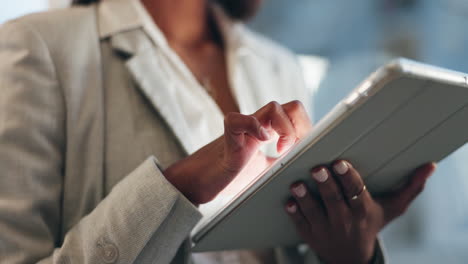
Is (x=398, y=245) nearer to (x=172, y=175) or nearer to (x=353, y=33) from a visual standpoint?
(x=353, y=33)

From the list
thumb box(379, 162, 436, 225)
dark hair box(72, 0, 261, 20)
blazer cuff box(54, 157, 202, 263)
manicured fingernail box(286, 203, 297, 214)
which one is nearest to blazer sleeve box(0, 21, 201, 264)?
blazer cuff box(54, 157, 202, 263)

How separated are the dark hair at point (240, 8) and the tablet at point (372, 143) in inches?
22.4

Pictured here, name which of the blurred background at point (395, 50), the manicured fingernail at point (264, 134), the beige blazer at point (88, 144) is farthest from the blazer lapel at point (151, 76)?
the blurred background at point (395, 50)

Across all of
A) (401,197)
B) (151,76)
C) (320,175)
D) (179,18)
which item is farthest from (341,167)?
(179,18)

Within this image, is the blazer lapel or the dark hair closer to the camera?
the blazer lapel

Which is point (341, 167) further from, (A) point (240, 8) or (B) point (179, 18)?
(A) point (240, 8)

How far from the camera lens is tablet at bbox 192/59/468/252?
345 mm

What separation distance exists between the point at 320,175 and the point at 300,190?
3 cm

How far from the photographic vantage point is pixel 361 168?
1.55 ft

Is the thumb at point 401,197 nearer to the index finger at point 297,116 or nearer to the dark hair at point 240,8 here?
the index finger at point 297,116

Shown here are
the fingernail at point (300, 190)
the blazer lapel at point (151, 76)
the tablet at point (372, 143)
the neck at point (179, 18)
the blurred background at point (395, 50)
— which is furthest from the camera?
the blurred background at point (395, 50)

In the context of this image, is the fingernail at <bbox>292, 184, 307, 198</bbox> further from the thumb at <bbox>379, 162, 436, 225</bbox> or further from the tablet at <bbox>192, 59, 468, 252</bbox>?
the thumb at <bbox>379, 162, 436, 225</bbox>

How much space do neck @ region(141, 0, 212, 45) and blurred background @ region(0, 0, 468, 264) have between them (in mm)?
381

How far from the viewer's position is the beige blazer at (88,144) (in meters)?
0.46
